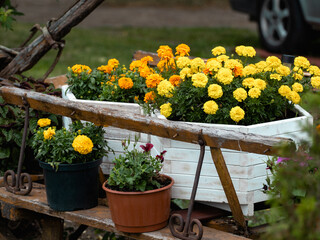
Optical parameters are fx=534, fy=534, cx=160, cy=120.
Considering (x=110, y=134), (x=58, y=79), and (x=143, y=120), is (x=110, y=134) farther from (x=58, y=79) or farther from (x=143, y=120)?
(x=58, y=79)

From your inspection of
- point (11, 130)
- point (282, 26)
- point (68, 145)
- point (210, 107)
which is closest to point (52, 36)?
point (11, 130)

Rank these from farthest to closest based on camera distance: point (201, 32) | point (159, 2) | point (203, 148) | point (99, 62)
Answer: point (159, 2) → point (201, 32) → point (99, 62) → point (203, 148)

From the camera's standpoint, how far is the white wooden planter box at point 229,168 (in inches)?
86.9

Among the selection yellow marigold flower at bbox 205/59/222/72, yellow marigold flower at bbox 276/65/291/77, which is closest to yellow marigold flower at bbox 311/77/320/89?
yellow marigold flower at bbox 276/65/291/77

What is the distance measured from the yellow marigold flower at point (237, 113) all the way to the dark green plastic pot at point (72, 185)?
0.65 meters

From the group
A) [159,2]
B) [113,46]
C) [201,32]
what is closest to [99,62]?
[113,46]

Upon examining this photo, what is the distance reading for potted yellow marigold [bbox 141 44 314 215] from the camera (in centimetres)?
222

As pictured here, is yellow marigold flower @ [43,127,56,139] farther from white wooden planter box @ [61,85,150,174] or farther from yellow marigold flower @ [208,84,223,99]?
yellow marigold flower @ [208,84,223,99]

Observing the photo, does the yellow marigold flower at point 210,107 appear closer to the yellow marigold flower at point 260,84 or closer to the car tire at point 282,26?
the yellow marigold flower at point 260,84

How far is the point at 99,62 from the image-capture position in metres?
7.22


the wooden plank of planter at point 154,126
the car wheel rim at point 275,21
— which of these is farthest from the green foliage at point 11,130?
the car wheel rim at point 275,21

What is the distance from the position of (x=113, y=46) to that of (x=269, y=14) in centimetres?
270

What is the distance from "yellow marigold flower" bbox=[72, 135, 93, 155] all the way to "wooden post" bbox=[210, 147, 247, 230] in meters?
0.55

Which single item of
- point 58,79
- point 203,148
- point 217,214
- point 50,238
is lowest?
point 50,238
